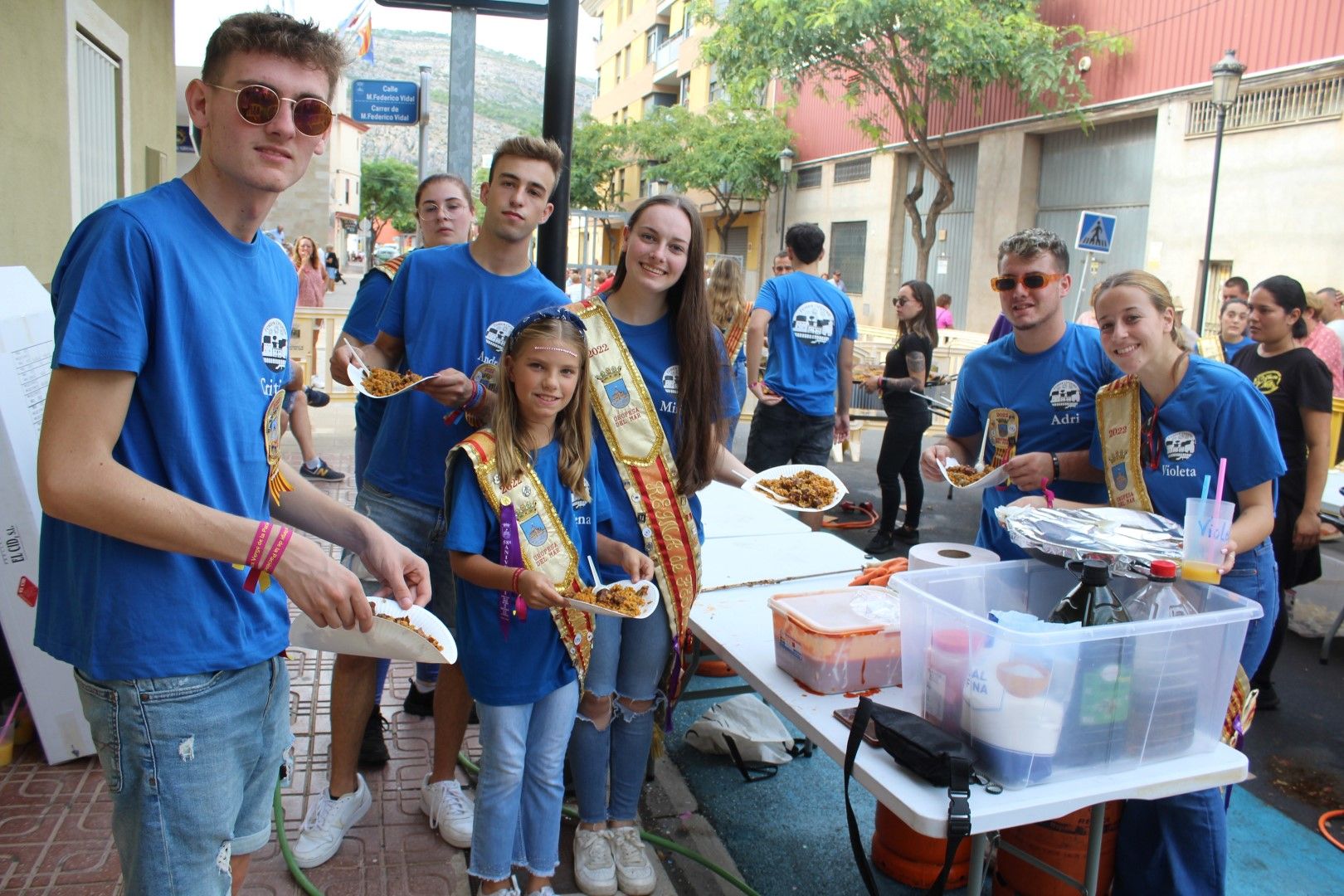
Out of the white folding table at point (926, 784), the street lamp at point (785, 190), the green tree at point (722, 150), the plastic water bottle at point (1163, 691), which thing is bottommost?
the white folding table at point (926, 784)

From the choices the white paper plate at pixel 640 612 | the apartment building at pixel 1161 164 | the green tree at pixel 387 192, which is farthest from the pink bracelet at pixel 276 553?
the green tree at pixel 387 192

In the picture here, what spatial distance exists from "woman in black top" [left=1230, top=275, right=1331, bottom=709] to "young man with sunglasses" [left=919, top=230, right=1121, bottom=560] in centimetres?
235

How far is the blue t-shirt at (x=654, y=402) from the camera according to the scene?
3150mm

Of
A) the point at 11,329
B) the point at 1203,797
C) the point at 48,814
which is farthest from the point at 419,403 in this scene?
the point at 1203,797

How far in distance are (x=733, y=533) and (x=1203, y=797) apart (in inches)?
93.9

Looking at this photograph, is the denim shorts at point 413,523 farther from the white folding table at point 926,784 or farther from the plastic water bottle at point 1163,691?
the plastic water bottle at point 1163,691

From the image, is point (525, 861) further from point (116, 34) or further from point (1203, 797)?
point (116, 34)

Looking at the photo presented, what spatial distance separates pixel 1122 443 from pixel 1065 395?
346mm

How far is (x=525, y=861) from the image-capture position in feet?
9.88

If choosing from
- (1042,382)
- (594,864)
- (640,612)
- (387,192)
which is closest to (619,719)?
(594,864)

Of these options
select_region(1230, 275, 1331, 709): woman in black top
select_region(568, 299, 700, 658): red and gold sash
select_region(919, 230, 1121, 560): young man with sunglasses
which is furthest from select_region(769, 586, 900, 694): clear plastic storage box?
select_region(1230, 275, 1331, 709): woman in black top

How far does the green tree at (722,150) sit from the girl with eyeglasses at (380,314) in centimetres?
2937

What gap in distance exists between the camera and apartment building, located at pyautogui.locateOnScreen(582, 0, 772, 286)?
40.3 meters

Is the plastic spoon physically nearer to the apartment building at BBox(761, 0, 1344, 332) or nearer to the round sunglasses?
the round sunglasses
